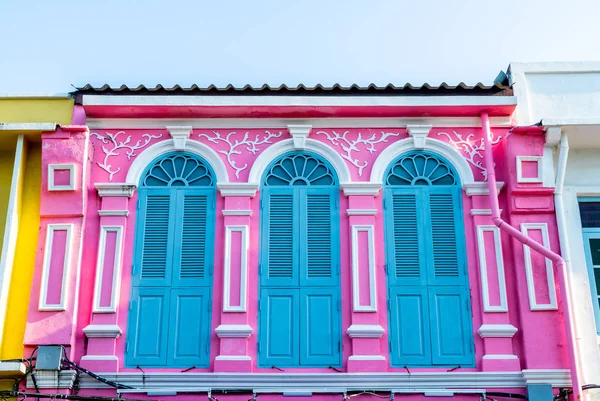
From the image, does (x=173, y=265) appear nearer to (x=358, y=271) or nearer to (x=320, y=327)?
(x=320, y=327)

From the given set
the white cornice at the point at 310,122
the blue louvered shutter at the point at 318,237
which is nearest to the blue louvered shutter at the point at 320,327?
the blue louvered shutter at the point at 318,237

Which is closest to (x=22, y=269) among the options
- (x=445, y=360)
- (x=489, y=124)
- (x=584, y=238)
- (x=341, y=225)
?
(x=341, y=225)

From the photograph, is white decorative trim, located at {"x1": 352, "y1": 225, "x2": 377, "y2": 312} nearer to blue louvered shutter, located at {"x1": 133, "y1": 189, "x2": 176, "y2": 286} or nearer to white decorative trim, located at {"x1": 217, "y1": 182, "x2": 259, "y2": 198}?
white decorative trim, located at {"x1": 217, "y1": 182, "x2": 259, "y2": 198}

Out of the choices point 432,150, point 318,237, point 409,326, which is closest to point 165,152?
point 318,237

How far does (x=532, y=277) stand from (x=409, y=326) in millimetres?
1464

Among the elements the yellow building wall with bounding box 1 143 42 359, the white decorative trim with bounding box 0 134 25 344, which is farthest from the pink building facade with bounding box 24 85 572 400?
the white decorative trim with bounding box 0 134 25 344

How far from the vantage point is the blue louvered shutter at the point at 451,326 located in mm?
9438

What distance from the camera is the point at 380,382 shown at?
923 cm

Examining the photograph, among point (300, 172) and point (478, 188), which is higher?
point (300, 172)

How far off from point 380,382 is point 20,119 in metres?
5.30

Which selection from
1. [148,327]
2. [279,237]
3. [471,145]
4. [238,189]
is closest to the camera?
[148,327]

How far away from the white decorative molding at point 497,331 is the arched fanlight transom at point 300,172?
239cm

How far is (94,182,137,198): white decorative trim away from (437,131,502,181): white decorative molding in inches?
147

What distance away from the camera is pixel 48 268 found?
9719 millimetres
